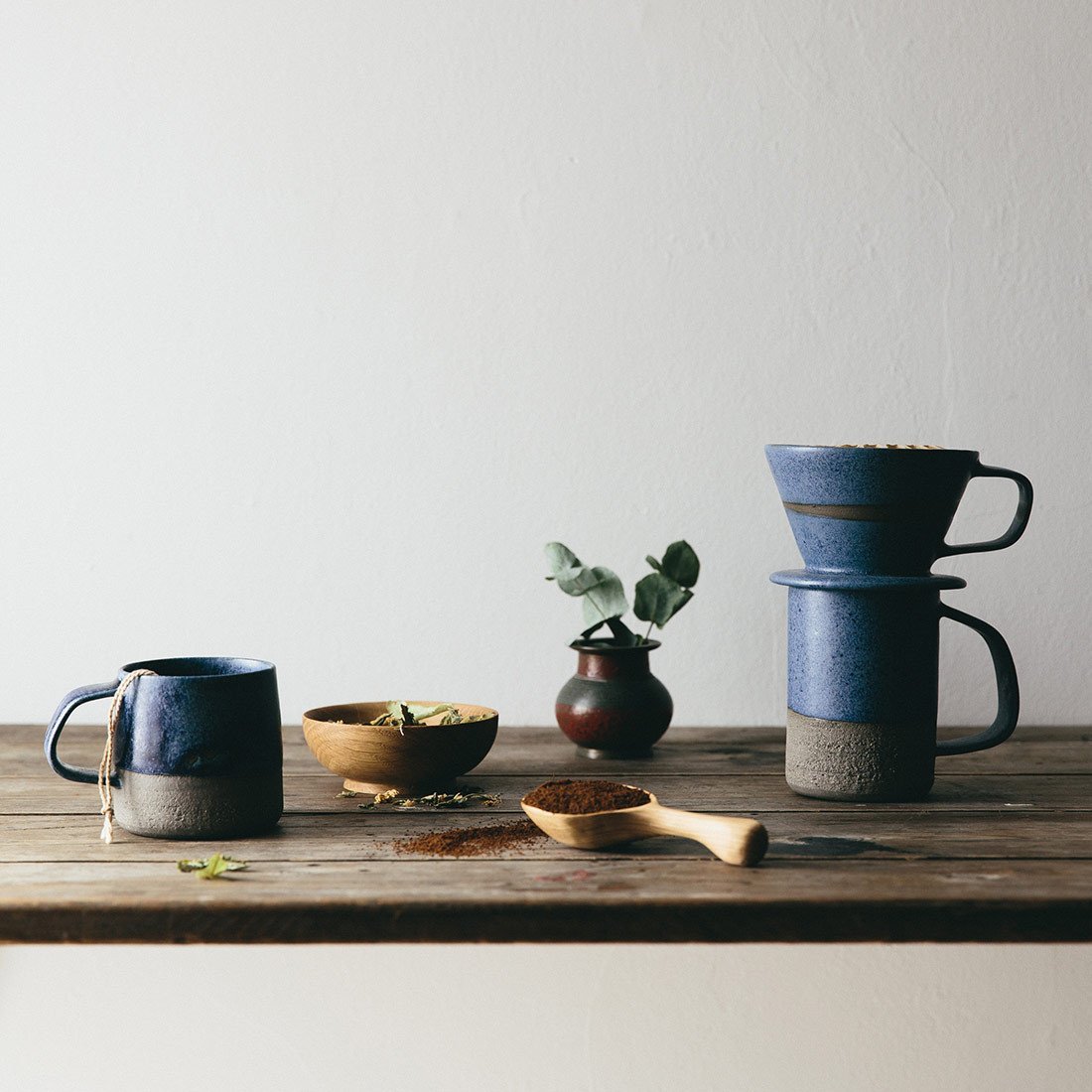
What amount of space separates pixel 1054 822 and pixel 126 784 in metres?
0.65

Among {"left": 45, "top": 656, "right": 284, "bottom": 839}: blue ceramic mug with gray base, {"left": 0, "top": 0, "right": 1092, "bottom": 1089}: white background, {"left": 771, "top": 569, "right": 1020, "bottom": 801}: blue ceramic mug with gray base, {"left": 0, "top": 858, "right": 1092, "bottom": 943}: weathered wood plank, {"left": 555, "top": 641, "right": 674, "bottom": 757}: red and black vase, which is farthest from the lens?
{"left": 0, "top": 0, "right": 1092, "bottom": 1089}: white background

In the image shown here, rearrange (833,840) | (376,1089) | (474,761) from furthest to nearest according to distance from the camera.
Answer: (376,1089), (474,761), (833,840)

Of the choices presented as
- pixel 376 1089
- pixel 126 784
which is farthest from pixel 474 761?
pixel 376 1089

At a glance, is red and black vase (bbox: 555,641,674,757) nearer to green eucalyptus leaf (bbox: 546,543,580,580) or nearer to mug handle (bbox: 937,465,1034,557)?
green eucalyptus leaf (bbox: 546,543,580,580)

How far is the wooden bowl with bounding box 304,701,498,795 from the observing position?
864 millimetres

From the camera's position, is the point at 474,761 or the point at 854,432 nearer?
the point at 474,761

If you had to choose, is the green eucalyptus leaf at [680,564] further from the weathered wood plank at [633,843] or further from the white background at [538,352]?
the weathered wood plank at [633,843]

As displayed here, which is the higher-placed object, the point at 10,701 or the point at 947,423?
the point at 947,423

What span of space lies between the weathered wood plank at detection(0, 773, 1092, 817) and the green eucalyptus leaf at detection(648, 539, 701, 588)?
0.19 meters

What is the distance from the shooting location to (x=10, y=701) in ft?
4.03

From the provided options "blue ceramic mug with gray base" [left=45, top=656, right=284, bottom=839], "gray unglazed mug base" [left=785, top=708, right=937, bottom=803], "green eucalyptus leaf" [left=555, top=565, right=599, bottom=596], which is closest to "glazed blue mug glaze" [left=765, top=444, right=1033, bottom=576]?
"gray unglazed mug base" [left=785, top=708, right=937, bottom=803]

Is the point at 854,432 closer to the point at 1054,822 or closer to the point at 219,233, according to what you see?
the point at 1054,822

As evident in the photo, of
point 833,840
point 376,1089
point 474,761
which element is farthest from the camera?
point 376,1089

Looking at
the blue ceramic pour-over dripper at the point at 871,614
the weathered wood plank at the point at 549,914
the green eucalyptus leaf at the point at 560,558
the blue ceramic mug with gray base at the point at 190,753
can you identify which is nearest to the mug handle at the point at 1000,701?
the blue ceramic pour-over dripper at the point at 871,614
